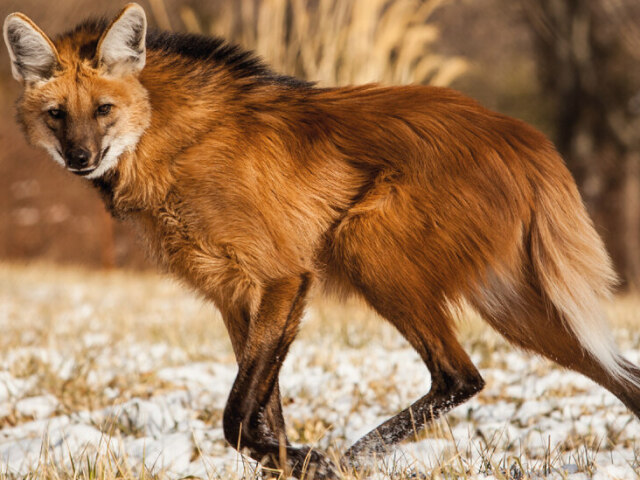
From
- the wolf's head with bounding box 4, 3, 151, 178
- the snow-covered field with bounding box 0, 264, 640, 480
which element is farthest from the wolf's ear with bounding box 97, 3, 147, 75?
the snow-covered field with bounding box 0, 264, 640, 480

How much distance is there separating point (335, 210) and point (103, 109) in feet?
3.13

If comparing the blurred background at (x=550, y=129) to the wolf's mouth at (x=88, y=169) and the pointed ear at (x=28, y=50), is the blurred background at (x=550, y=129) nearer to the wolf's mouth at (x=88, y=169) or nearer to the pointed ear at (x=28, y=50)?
the pointed ear at (x=28, y=50)

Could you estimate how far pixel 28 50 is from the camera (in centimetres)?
273

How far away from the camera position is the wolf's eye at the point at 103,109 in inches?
106

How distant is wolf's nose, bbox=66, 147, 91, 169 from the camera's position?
259 cm

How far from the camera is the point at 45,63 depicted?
2746 mm

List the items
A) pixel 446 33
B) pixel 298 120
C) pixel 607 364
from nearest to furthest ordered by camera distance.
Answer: pixel 607 364, pixel 298 120, pixel 446 33

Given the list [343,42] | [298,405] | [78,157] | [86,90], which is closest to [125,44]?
[86,90]

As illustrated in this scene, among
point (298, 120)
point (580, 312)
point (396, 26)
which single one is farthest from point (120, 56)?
point (396, 26)

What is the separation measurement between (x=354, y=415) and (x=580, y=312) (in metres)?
1.15

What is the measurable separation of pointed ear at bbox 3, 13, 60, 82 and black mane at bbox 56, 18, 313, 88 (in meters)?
0.24

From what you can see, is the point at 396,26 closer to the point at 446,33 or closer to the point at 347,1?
the point at 347,1

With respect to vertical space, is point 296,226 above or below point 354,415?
above

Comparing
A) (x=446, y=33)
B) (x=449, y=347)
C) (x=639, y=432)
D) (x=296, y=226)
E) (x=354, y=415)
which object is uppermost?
(x=296, y=226)
